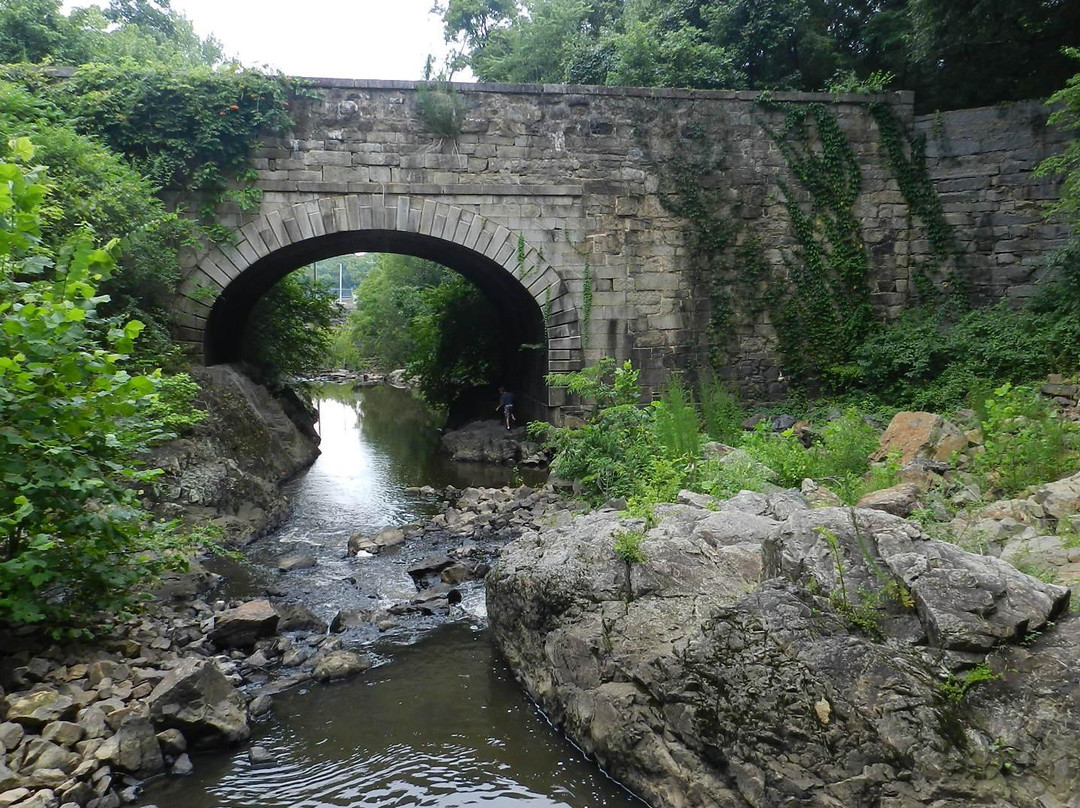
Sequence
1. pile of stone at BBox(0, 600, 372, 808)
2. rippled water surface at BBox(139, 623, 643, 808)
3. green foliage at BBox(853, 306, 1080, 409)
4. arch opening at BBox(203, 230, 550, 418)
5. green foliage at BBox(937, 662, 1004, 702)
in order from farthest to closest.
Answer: arch opening at BBox(203, 230, 550, 418)
green foliage at BBox(853, 306, 1080, 409)
rippled water surface at BBox(139, 623, 643, 808)
pile of stone at BBox(0, 600, 372, 808)
green foliage at BBox(937, 662, 1004, 702)

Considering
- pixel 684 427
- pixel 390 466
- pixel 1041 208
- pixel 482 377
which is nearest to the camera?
pixel 684 427

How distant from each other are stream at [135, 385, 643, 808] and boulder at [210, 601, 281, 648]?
587 millimetres

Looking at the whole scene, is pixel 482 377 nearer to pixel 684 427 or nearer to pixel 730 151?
pixel 730 151

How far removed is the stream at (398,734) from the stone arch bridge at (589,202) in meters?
→ 5.43

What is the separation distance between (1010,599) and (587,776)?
2.18m

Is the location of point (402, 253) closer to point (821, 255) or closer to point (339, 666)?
point (821, 255)

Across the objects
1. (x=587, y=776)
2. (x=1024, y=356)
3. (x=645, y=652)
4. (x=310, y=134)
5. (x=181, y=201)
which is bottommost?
(x=587, y=776)

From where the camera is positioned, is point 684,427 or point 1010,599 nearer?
point 1010,599

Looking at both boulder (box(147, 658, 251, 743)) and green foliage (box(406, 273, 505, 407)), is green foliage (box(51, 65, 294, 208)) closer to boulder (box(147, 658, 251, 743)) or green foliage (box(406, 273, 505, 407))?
green foliage (box(406, 273, 505, 407))

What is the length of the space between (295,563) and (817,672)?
5.38 m

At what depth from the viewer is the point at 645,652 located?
4035 millimetres

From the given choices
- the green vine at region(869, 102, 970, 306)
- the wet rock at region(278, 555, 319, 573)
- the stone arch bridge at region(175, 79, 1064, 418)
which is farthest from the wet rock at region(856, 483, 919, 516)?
the green vine at region(869, 102, 970, 306)

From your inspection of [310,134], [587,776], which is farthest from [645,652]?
[310,134]

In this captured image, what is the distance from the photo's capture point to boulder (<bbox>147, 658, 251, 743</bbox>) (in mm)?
3990
